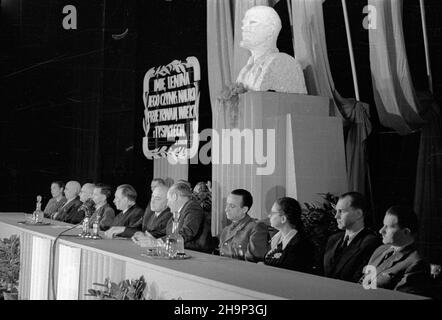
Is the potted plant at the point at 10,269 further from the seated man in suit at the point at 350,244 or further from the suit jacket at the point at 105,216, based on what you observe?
the seated man in suit at the point at 350,244

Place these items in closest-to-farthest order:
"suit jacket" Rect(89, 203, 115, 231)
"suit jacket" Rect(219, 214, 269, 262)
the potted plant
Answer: "suit jacket" Rect(219, 214, 269, 262), the potted plant, "suit jacket" Rect(89, 203, 115, 231)

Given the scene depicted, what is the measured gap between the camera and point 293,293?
2.01 m

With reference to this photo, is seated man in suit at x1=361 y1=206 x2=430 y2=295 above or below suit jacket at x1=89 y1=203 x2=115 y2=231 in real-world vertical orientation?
below

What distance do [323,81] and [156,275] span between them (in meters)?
2.85

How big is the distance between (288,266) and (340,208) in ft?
1.43

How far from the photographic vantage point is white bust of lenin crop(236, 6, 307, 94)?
492 cm

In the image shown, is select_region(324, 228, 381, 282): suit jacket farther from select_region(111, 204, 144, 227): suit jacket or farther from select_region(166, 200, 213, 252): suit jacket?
select_region(111, 204, 144, 227): suit jacket

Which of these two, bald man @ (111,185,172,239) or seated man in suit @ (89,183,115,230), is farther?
seated man in suit @ (89,183,115,230)

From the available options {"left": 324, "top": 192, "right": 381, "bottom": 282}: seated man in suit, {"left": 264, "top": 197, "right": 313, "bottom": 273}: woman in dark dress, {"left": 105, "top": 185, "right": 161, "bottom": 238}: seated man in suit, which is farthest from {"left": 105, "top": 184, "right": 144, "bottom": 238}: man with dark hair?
{"left": 324, "top": 192, "right": 381, "bottom": 282}: seated man in suit

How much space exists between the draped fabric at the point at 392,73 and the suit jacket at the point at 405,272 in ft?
5.52

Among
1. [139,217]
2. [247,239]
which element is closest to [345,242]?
[247,239]

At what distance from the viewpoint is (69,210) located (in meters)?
6.70

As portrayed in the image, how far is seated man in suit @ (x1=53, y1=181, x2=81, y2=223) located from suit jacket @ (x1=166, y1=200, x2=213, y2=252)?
2570 mm

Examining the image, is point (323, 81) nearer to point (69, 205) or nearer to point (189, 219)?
point (189, 219)
